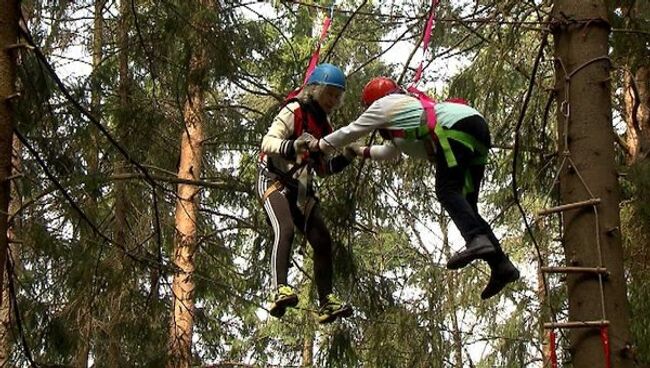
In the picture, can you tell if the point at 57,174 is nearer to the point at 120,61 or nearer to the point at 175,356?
the point at 120,61

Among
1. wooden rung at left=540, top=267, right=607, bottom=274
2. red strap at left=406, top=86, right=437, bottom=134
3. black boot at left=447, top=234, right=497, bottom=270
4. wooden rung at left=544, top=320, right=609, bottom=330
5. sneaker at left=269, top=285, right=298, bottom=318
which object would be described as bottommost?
wooden rung at left=544, top=320, right=609, bottom=330

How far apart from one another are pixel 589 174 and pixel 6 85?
2.40m

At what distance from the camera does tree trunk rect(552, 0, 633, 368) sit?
3.19 m

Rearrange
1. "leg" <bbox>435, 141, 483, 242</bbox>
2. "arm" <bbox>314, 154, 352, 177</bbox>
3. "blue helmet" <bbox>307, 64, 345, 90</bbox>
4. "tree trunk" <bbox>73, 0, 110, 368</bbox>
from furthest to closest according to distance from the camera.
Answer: "tree trunk" <bbox>73, 0, 110, 368</bbox>
"arm" <bbox>314, 154, 352, 177</bbox>
"blue helmet" <bbox>307, 64, 345, 90</bbox>
"leg" <bbox>435, 141, 483, 242</bbox>

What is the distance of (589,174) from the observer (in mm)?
3391

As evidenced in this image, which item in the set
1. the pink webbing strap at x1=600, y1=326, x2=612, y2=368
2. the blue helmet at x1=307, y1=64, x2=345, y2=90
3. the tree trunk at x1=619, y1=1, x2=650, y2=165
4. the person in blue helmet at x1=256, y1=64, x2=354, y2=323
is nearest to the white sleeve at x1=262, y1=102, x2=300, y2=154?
the person in blue helmet at x1=256, y1=64, x2=354, y2=323

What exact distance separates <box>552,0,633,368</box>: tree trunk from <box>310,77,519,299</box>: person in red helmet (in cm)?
40

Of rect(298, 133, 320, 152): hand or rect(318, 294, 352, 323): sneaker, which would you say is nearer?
rect(298, 133, 320, 152): hand

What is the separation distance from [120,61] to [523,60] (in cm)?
308

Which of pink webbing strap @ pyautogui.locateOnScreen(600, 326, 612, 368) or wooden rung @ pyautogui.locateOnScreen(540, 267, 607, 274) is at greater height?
wooden rung @ pyautogui.locateOnScreen(540, 267, 607, 274)

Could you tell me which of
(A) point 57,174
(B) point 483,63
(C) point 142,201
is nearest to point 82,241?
(A) point 57,174

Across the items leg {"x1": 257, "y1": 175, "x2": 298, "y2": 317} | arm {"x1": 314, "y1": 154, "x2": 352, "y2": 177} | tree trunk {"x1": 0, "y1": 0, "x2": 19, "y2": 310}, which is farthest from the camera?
→ arm {"x1": 314, "y1": 154, "x2": 352, "y2": 177}

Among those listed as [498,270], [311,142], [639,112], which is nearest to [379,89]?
[311,142]

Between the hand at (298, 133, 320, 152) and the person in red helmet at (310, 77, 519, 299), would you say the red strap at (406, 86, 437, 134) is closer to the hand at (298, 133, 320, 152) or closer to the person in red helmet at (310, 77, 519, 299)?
the person in red helmet at (310, 77, 519, 299)
